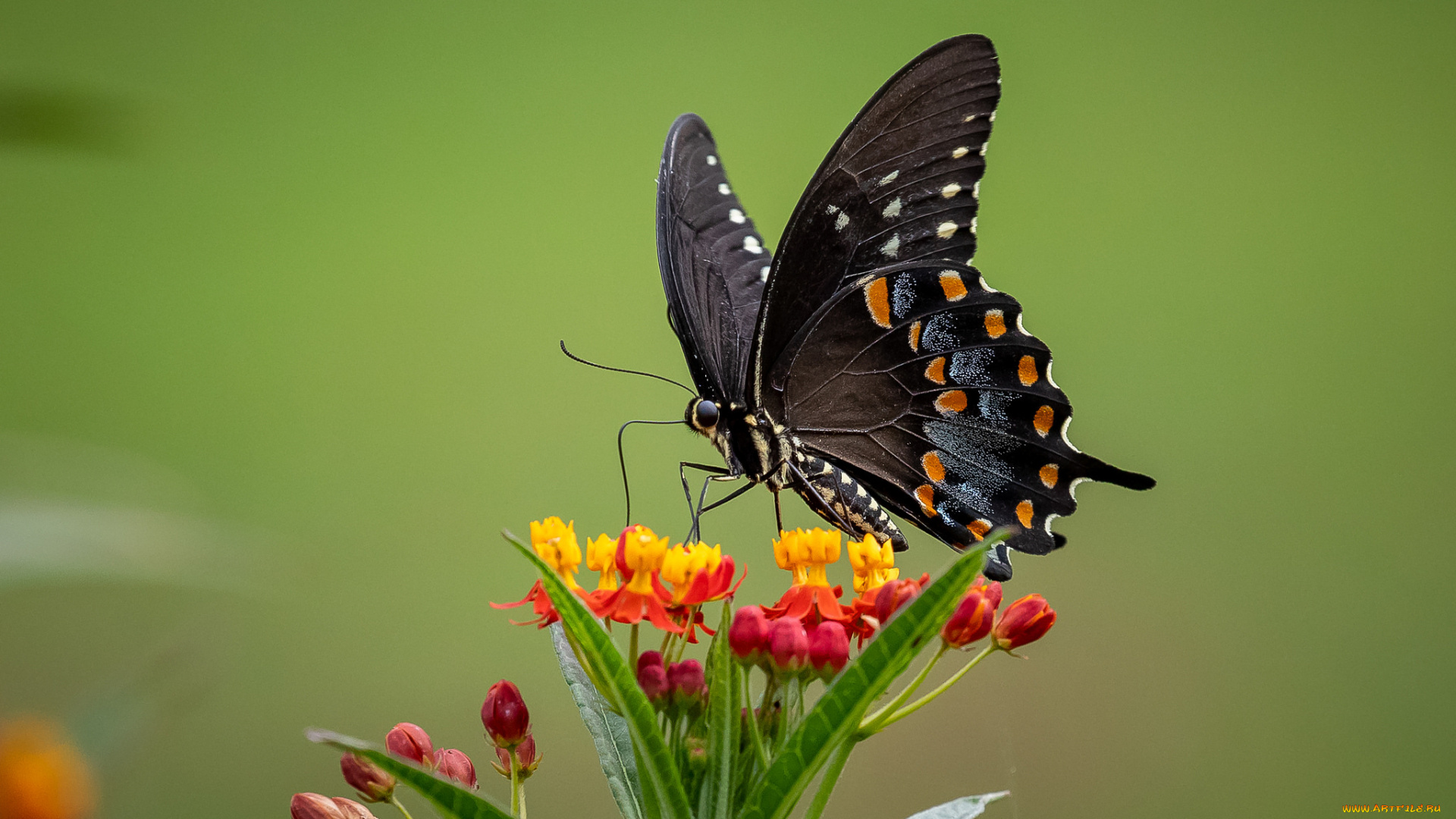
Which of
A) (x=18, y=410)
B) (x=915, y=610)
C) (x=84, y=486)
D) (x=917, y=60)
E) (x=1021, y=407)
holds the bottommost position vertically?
(x=915, y=610)

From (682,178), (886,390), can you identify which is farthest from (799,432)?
(682,178)

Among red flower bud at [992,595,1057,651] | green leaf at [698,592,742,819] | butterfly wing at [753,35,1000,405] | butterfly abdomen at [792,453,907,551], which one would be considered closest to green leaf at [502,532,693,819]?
green leaf at [698,592,742,819]

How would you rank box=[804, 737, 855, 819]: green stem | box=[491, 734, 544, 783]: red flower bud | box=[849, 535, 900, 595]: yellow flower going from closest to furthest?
box=[804, 737, 855, 819]: green stem → box=[491, 734, 544, 783]: red flower bud → box=[849, 535, 900, 595]: yellow flower

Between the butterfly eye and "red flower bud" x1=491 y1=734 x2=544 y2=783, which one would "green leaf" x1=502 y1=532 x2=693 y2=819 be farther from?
the butterfly eye

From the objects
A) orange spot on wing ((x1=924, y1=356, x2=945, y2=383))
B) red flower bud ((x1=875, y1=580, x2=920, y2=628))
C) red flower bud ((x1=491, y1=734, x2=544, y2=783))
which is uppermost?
orange spot on wing ((x1=924, y1=356, x2=945, y2=383))

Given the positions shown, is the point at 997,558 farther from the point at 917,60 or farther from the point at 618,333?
the point at 618,333
